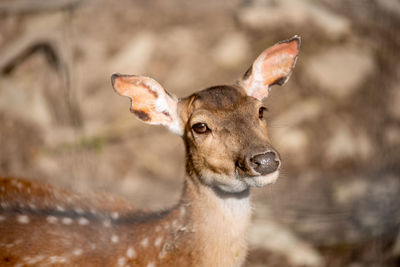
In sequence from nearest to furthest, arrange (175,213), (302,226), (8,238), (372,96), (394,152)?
(8,238)
(175,213)
(302,226)
(394,152)
(372,96)

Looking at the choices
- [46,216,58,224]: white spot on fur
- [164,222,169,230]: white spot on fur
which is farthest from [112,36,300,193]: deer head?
[46,216,58,224]: white spot on fur

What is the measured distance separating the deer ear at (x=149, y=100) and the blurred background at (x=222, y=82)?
251 cm

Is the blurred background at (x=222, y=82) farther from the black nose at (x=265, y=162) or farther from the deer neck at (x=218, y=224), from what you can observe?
the black nose at (x=265, y=162)

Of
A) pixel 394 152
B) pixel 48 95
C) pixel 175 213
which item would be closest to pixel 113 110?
pixel 48 95

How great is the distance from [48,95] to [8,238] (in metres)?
5.01

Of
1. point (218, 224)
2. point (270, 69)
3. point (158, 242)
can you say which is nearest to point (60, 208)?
point (158, 242)

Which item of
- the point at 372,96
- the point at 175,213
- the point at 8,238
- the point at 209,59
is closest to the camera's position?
the point at 8,238

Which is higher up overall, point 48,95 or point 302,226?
point 48,95

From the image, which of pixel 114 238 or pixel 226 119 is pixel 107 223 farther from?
pixel 226 119

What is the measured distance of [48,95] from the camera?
805 centimetres

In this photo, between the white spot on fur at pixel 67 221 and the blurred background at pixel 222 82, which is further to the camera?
the blurred background at pixel 222 82

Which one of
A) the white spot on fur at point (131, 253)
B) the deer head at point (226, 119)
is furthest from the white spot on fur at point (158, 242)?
the deer head at point (226, 119)

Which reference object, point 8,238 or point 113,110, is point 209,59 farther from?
point 8,238

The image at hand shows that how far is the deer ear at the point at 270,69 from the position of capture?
3.73 metres
